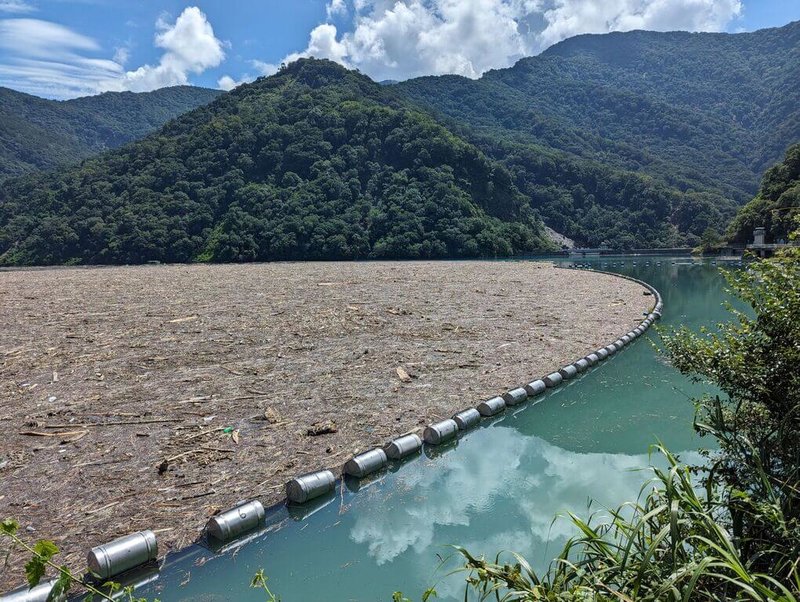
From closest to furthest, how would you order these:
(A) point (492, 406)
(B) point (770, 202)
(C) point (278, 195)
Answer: (A) point (492, 406) → (B) point (770, 202) → (C) point (278, 195)

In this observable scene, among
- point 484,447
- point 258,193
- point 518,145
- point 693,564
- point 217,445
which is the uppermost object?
point 518,145

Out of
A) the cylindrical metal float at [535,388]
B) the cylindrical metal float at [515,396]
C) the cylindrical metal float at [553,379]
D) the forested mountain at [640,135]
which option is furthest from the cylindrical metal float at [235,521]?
the forested mountain at [640,135]

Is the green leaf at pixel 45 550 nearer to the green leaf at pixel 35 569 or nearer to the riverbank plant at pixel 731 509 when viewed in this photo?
the green leaf at pixel 35 569

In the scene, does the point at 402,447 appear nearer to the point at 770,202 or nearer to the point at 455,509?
the point at 455,509

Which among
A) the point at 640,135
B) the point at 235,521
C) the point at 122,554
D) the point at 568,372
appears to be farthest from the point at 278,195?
the point at 640,135

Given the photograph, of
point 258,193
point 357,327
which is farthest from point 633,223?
point 357,327

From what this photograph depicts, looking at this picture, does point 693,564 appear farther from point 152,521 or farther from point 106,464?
point 106,464
